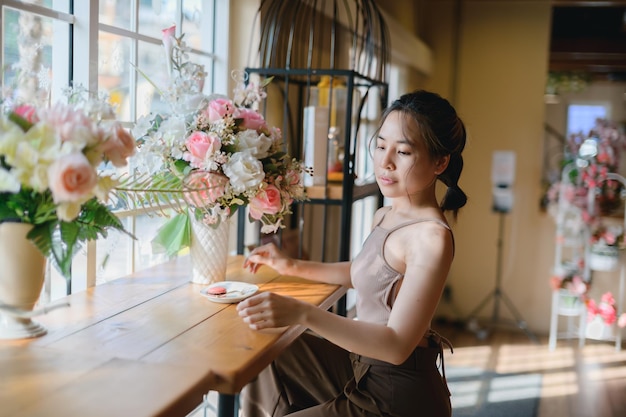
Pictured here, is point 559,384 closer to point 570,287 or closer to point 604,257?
point 570,287

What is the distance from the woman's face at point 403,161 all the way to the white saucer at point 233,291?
17.8 inches

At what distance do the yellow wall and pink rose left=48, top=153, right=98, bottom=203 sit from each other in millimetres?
4550

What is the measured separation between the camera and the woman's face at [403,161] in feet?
5.74

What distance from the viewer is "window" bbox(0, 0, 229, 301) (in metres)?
1.67

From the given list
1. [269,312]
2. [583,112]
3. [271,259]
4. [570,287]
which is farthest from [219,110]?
[583,112]

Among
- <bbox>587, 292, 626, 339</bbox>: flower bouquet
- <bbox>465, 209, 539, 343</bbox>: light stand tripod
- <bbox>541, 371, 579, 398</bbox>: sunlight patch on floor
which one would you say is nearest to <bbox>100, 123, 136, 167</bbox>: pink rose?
<bbox>541, 371, 579, 398</bbox>: sunlight patch on floor

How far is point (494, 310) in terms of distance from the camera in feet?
18.7

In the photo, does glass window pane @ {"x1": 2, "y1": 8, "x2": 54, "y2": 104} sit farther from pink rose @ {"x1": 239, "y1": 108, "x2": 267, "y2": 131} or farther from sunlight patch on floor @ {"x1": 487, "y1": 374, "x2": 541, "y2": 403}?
sunlight patch on floor @ {"x1": 487, "y1": 374, "x2": 541, "y2": 403}

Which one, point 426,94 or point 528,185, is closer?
point 426,94

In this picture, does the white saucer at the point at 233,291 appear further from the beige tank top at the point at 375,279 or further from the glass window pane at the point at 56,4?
the glass window pane at the point at 56,4

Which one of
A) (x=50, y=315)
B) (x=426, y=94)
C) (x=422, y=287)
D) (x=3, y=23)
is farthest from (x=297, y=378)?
(x=3, y=23)

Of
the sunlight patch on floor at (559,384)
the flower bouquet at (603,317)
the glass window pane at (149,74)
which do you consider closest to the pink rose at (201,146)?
the glass window pane at (149,74)

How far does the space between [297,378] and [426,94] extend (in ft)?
2.76

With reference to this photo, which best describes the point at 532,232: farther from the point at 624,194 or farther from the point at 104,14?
the point at 104,14
